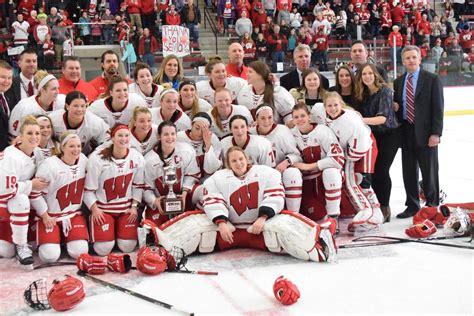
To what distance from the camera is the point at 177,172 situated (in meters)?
4.25

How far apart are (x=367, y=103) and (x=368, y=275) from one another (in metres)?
1.65

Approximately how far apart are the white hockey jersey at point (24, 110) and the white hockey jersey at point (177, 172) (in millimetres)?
733

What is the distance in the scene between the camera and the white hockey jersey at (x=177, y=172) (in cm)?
421

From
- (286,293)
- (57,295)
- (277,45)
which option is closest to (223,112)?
(286,293)

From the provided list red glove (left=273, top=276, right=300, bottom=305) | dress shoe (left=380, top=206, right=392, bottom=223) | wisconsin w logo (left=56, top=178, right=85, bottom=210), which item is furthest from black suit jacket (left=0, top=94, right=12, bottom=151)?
dress shoe (left=380, top=206, right=392, bottom=223)

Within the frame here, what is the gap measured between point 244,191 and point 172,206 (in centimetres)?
49

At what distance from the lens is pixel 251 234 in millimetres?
3932

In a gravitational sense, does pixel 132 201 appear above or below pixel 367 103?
below

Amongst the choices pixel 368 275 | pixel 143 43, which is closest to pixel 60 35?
pixel 143 43

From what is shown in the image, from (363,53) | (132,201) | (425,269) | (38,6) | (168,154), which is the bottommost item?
(425,269)

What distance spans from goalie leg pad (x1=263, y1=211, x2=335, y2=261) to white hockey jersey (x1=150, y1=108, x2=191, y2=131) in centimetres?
106

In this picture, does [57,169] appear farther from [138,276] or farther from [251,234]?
[251,234]

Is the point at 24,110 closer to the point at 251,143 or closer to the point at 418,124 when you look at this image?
the point at 251,143

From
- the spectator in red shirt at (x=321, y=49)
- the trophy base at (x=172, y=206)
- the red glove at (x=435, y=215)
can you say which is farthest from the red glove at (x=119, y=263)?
the spectator in red shirt at (x=321, y=49)
